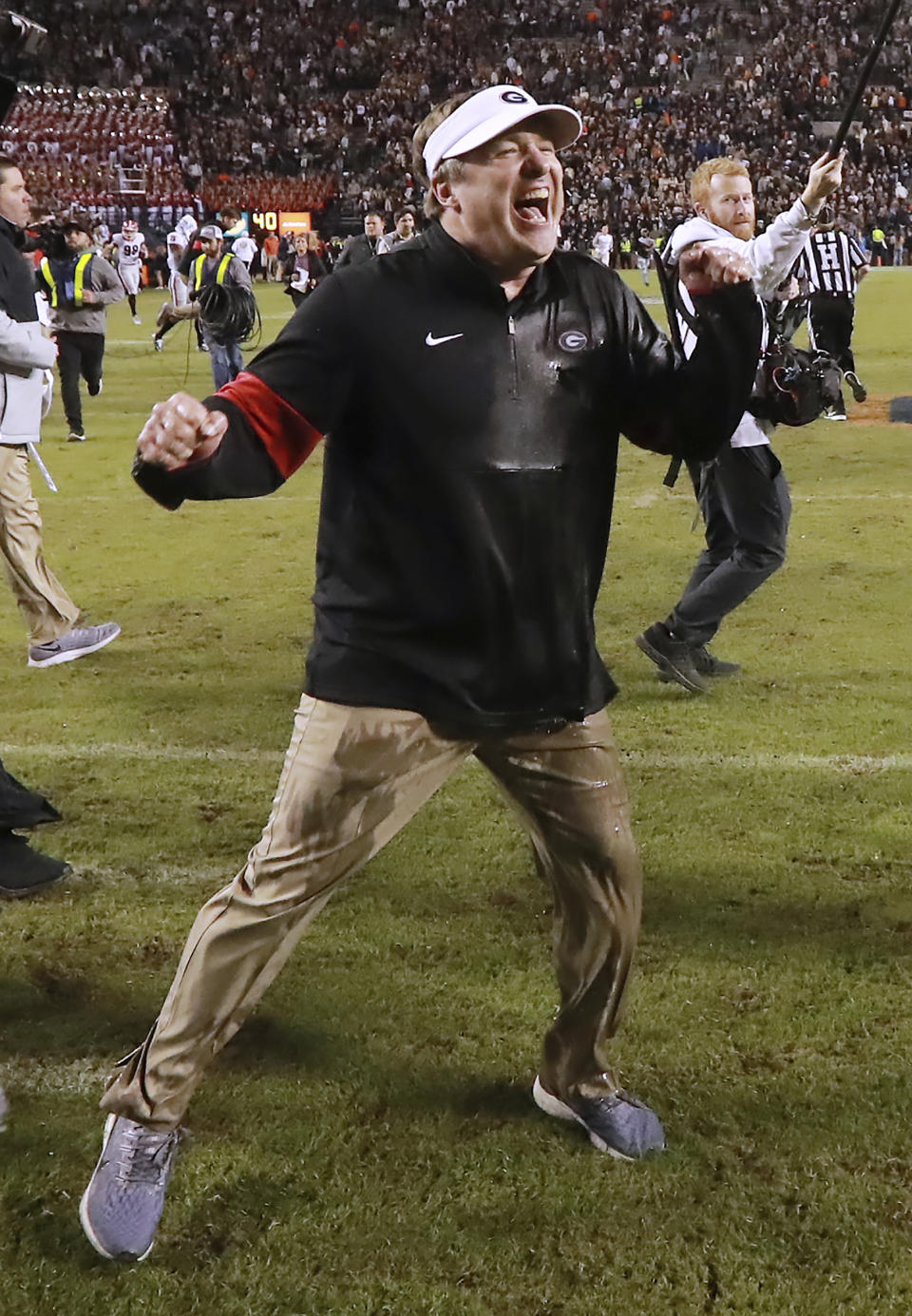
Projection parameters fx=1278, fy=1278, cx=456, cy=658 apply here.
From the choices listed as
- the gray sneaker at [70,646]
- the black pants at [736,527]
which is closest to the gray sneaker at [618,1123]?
the black pants at [736,527]

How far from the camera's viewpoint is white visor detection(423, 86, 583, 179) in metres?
2.14

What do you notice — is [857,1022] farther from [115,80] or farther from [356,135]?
[115,80]

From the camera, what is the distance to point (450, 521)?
225cm

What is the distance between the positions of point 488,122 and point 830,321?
11.5m

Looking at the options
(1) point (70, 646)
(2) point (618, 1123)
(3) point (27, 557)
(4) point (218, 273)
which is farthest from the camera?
(4) point (218, 273)

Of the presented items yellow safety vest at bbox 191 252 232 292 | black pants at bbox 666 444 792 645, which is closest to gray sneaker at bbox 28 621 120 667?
black pants at bbox 666 444 792 645

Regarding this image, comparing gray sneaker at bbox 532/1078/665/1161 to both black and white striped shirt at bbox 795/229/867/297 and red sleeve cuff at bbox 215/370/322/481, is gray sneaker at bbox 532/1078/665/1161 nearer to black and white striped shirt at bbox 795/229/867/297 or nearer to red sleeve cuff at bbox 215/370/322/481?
red sleeve cuff at bbox 215/370/322/481

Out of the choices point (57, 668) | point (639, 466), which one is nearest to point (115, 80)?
point (639, 466)

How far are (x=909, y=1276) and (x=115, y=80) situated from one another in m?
49.1

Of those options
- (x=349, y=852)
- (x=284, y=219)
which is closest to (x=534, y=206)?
(x=349, y=852)

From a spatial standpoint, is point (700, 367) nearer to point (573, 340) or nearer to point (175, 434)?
point (573, 340)

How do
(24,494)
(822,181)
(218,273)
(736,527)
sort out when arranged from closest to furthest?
(822,181)
(736,527)
(24,494)
(218,273)

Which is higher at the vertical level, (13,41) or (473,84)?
(473,84)

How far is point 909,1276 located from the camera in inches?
91.7
